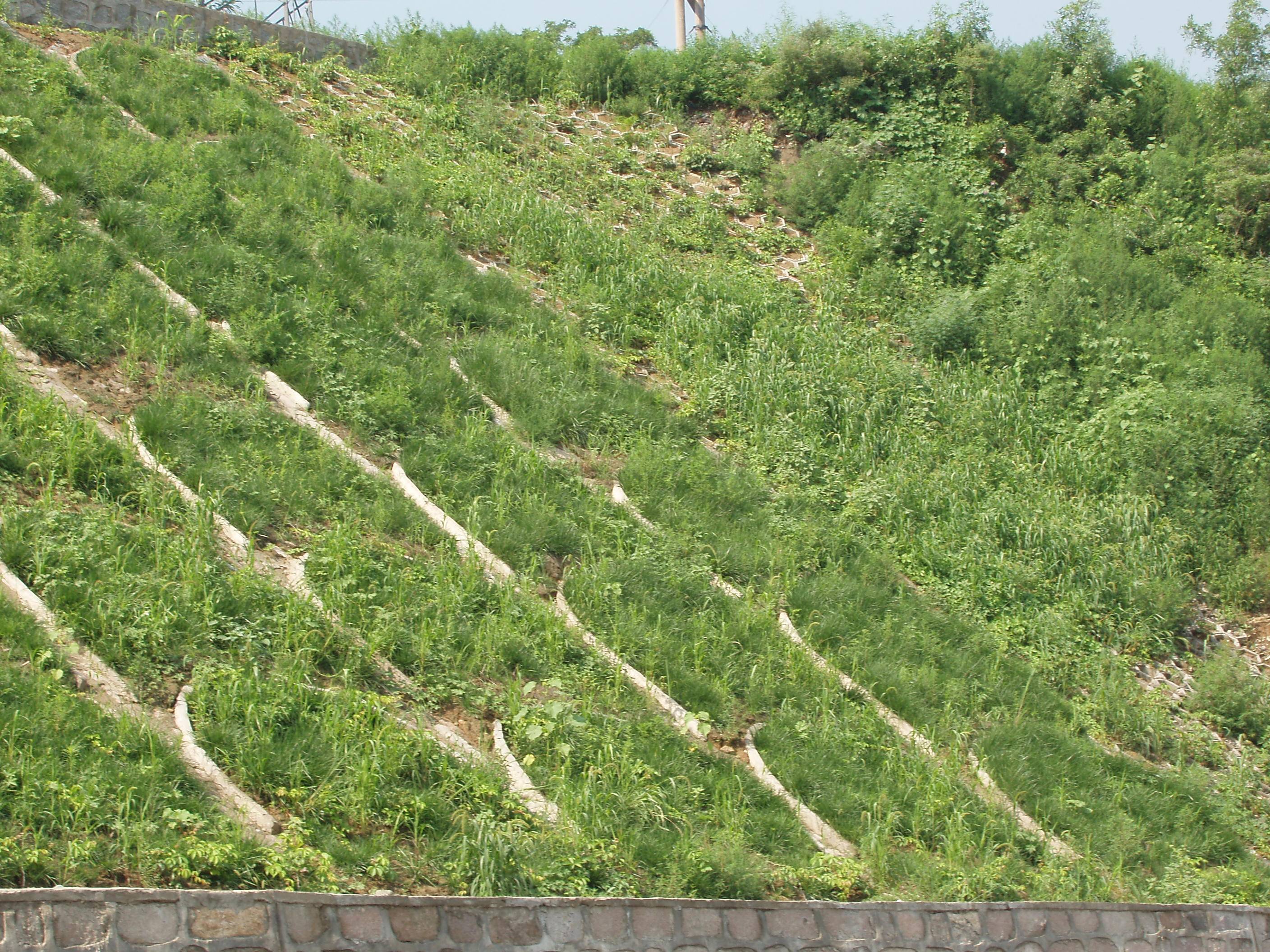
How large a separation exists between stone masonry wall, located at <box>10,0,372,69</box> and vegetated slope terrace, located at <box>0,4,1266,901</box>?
716 mm

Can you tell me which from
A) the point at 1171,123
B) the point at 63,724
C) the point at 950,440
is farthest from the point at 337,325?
the point at 1171,123

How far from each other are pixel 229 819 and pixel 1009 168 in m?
13.1

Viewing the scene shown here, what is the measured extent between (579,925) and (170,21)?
11.3 metres

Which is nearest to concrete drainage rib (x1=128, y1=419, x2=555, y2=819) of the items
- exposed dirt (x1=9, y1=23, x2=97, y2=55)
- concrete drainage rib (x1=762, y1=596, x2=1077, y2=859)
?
concrete drainage rib (x1=762, y1=596, x2=1077, y2=859)

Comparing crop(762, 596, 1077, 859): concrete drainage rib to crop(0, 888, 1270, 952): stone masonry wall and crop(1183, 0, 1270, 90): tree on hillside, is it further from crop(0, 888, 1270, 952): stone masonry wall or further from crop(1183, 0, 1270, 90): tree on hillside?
crop(1183, 0, 1270, 90): tree on hillside

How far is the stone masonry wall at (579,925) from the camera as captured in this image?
12.3ft

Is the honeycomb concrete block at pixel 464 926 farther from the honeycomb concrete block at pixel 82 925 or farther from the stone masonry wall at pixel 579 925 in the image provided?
the honeycomb concrete block at pixel 82 925

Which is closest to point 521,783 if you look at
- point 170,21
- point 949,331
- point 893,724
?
point 893,724

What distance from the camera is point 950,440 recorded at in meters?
10.4

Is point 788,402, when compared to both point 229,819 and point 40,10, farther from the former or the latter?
point 40,10

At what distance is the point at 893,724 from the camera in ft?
23.1

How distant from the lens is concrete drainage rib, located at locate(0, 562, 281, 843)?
15.4 ft

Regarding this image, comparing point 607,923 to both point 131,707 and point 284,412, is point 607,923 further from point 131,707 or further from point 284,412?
point 284,412

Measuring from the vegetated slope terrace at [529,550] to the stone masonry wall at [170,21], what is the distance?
0.72m
